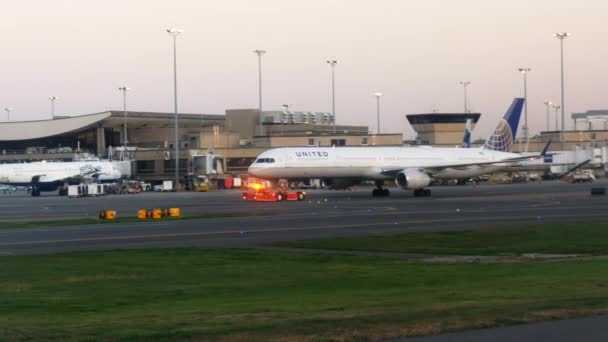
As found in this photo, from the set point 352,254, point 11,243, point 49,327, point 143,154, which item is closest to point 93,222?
point 11,243

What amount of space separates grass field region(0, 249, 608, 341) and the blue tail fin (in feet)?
192

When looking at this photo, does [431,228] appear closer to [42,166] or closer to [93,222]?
[93,222]

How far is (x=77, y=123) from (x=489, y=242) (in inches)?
5159

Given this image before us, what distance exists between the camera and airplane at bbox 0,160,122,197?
355ft

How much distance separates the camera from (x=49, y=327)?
52.8 ft

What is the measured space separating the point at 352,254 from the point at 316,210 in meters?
26.1

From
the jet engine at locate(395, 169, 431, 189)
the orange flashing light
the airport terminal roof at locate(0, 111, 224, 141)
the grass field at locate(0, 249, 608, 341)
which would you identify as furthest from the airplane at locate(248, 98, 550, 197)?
the airport terminal roof at locate(0, 111, 224, 141)

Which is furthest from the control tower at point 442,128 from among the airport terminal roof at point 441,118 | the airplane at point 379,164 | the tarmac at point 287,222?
the tarmac at point 287,222

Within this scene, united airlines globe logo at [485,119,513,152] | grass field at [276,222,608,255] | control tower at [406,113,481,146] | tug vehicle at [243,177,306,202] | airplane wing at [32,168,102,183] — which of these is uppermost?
control tower at [406,113,481,146]

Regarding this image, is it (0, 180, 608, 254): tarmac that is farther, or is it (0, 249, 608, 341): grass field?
(0, 180, 608, 254): tarmac

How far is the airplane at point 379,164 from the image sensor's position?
75.2 metres

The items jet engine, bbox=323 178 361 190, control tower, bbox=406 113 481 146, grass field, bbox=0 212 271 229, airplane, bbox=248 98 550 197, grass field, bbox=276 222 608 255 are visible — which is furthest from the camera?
control tower, bbox=406 113 481 146

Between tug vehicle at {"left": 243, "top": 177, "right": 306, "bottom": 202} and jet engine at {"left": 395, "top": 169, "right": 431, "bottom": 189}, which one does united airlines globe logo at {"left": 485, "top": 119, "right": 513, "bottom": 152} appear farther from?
tug vehicle at {"left": 243, "top": 177, "right": 306, "bottom": 202}

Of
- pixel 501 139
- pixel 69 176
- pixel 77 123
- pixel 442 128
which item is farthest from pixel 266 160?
pixel 77 123
